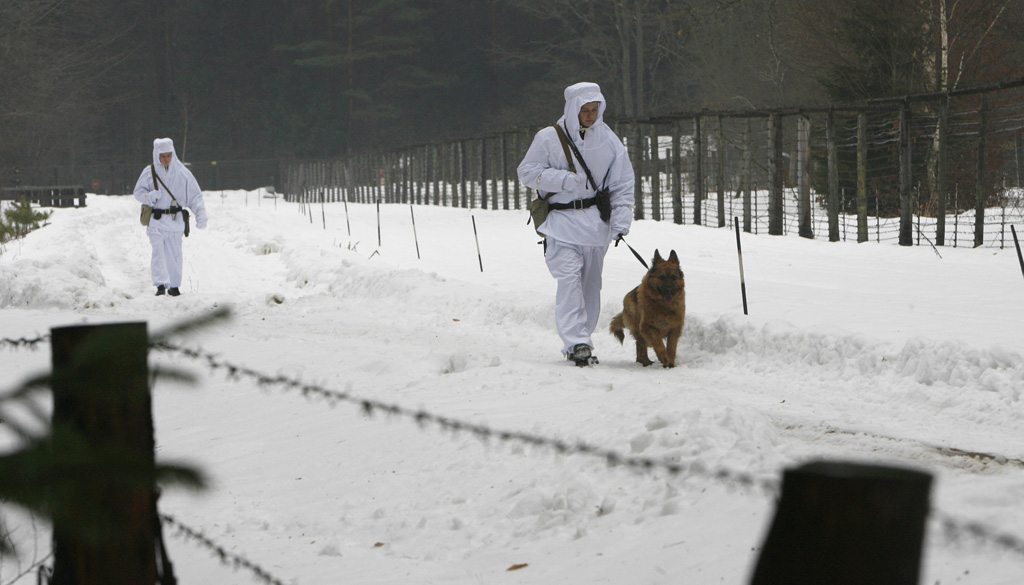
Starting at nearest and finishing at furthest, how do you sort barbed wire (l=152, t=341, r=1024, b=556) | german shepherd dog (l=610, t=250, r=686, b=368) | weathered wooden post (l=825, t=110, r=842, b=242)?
barbed wire (l=152, t=341, r=1024, b=556) < german shepherd dog (l=610, t=250, r=686, b=368) < weathered wooden post (l=825, t=110, r=842, b=242)

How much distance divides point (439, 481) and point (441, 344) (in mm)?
4388

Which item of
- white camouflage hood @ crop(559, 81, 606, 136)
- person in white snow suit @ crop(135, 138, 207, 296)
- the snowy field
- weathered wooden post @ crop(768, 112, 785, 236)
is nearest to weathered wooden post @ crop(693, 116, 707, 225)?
weathered wooden post @ crop(768, 112, 785, 236)

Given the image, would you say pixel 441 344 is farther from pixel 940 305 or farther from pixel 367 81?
pixel 367 81

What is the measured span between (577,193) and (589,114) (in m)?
0.62

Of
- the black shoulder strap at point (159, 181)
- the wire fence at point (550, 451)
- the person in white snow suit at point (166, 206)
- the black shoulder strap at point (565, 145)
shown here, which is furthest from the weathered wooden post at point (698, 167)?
the wire fence at point (550, 451)

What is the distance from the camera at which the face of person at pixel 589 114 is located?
8.10 m

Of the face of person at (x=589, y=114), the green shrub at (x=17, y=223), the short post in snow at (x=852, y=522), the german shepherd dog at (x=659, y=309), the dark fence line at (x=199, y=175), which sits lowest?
the german shepherd dog at (x=659, y=309)

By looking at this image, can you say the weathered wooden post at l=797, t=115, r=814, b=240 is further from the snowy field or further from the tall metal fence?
the snowy field

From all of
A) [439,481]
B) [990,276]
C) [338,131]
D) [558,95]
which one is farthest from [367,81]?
[439,481]

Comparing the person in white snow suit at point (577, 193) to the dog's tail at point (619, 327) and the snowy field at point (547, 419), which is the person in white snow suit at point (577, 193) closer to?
the dog's tail at point (619, 327)

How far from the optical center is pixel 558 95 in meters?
62.7

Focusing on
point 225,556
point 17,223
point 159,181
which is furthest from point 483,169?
point 225,556

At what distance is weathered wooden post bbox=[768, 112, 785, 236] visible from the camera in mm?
19094

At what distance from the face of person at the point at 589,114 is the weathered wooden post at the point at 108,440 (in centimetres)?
630
